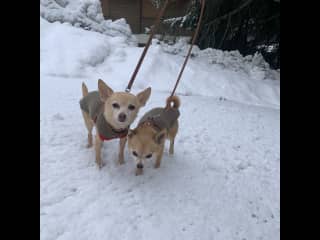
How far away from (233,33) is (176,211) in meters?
8.80

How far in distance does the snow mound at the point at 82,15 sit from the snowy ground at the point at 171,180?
361cm

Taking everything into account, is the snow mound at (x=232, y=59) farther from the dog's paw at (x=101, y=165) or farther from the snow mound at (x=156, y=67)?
the dog's paw at (x=101, y=165)

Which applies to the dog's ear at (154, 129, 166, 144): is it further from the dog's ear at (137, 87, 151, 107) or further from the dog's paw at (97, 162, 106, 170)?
the dog's paw at (97, 162, 106, 170)

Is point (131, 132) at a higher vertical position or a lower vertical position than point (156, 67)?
lower

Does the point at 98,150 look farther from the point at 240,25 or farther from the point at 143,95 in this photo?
the point at 240,25

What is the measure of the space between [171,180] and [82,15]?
8.57 metres

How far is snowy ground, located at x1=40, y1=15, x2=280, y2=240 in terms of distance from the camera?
2.06 metres

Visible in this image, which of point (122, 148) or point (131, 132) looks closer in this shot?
point (131, 132)

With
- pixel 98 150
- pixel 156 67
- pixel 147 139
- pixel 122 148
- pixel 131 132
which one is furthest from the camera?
pixel 156 67

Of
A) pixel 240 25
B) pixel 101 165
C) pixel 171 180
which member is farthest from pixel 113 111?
pixel 240 25

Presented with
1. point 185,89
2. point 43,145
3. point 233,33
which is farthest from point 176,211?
point 233,33

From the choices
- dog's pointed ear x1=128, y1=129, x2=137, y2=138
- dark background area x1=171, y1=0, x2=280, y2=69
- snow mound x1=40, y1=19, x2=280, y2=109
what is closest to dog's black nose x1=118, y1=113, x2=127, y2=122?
dog's pointed ear x1=128, y1=129, x2=137, y2=138

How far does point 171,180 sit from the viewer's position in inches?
110

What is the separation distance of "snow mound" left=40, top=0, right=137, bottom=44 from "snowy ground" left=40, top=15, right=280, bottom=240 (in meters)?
3.61
